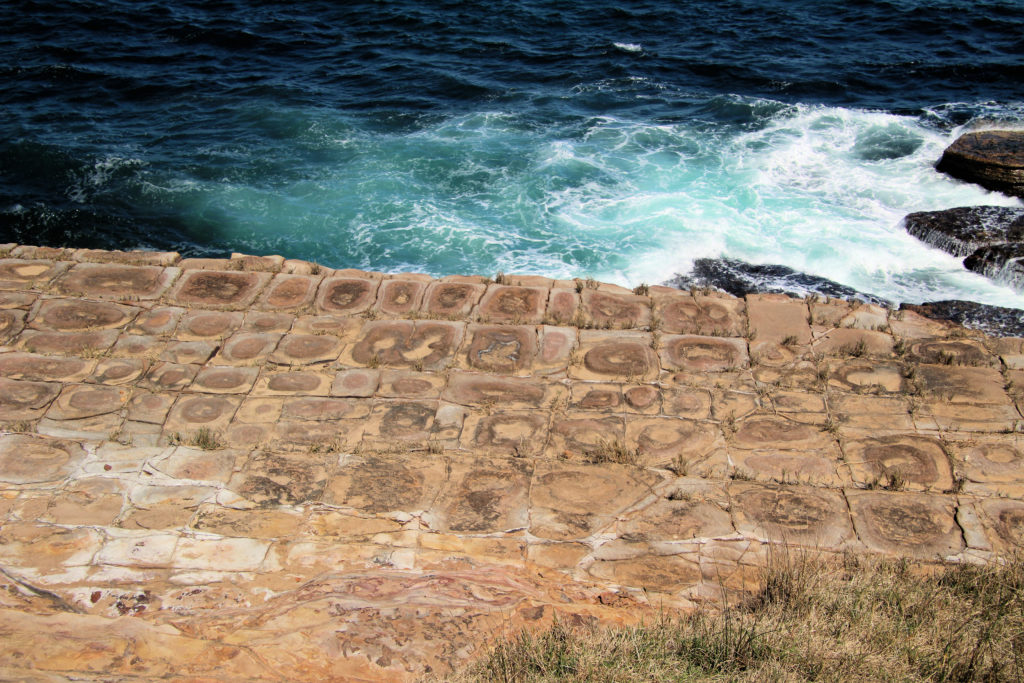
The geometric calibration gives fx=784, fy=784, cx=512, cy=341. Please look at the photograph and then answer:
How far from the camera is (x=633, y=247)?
12531 millimetres

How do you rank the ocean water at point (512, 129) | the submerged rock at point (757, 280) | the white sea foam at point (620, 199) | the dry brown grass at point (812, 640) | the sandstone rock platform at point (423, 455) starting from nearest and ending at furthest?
the dry brown grass at point (812, 640) < the sandstone rock platform at point (423, 455) < the submerged rock at point (757, 280) < the white sea foam at point (620, 199) < the ocean water at point (512, 129)

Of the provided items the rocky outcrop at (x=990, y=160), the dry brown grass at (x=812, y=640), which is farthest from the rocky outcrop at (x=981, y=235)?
the dry brown grass at (x=812, y=640)

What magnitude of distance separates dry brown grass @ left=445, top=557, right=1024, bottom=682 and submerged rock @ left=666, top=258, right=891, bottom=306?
23.7 ft

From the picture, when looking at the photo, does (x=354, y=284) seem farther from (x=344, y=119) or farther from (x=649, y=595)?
(x=344, y=119)

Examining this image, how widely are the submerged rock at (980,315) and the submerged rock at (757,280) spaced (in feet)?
2.16

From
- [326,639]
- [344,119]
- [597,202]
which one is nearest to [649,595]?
[326,639]

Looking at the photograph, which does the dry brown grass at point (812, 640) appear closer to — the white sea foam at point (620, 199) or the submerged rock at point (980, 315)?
the submerged rock at point (980, 315)

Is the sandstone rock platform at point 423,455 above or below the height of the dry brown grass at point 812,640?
below

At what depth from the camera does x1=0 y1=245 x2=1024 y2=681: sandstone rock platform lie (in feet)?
15.4

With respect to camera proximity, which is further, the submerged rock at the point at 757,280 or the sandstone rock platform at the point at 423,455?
the submerged rock at the point at 757,280

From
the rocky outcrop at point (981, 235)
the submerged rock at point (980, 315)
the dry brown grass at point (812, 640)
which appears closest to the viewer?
the dry brown grass at point (812, 640)

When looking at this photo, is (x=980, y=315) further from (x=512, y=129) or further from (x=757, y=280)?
(x=512, y=129)

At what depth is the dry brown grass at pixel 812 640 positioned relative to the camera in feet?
13.0

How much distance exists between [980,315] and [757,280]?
2.97 meters
